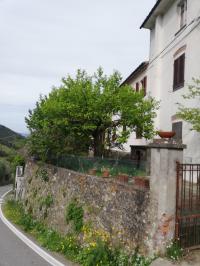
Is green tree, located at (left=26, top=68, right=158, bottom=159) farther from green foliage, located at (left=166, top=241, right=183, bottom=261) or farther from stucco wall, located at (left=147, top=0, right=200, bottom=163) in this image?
green foliage, located at (left=166, top=241, right=183, bottom=261)

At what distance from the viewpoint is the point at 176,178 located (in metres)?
8.94

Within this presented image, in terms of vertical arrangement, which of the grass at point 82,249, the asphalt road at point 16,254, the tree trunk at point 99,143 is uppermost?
the tree trunk at point 99,143

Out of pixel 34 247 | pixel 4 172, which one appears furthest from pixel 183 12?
pixel 4 172

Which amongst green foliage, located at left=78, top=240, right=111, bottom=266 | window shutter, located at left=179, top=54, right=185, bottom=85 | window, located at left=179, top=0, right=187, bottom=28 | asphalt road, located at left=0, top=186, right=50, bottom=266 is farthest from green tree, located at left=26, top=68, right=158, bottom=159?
green foliage, located at left=78, top=240, right=111, bottom=266

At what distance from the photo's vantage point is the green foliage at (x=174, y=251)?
8.48 m

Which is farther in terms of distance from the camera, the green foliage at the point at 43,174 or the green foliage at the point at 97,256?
the green foliage at the point at 43,174

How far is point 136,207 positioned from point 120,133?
8769 millimetres

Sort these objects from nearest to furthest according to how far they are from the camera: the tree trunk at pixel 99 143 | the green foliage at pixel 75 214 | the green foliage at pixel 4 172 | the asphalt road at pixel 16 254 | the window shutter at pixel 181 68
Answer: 1. the asphalt road at pixel 16 254
2. the green foliage at pixel 75 214
3. the window shutter at pixel 181 68
4. the tree trunk at pixel 99 143
5. the green foliage at pixel 4 172

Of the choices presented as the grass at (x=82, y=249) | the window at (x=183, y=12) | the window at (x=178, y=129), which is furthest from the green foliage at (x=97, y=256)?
the window at (x=183, y=12)

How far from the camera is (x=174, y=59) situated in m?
17.9

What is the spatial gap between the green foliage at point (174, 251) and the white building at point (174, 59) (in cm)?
654

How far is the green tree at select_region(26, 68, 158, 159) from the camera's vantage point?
17.5 m

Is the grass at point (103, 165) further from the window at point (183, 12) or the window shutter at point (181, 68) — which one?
the window at point (183, 12)

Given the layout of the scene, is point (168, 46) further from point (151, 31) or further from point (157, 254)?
point (157, 254)
